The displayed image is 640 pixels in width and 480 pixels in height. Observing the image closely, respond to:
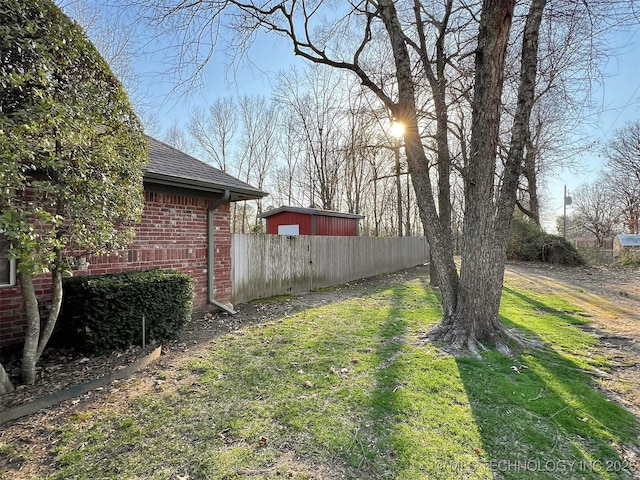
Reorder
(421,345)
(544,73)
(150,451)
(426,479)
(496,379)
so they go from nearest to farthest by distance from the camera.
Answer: (426,479)
(150,451)
(496,379)
(421,345)
(544,73)

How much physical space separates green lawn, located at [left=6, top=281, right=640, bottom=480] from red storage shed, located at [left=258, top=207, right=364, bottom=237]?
9001mm

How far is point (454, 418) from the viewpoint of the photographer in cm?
273

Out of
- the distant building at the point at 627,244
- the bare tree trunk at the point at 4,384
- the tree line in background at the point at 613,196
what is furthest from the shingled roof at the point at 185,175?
the tree line in background at the point at 613,196

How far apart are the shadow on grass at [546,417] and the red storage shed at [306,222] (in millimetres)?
9725

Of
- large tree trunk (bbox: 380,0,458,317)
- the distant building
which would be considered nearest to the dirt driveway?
large tree trunk (bbox: 380,0,458,317)

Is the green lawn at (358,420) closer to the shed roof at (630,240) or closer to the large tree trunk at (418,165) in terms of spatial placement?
the large tree trunk at (418,165)

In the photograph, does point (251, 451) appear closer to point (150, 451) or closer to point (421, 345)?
point (150, 451)

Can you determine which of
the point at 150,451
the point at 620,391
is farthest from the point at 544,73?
the point at 150,451

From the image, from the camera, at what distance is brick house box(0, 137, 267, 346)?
4.60 meters

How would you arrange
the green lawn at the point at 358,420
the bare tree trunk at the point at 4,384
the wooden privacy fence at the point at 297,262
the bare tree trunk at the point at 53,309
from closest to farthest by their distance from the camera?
the green lawn at the point at 358,420 → the bare tree trunk at the point at 4,384 → the bare tree trunk at the point at 53,309 → the wooden privacy fence at the point at 297,262

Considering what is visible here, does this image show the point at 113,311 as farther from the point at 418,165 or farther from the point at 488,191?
the point at 488,191

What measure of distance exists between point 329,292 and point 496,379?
6371mm

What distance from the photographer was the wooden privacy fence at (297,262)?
760 centimetres

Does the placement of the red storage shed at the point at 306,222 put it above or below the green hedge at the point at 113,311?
above
